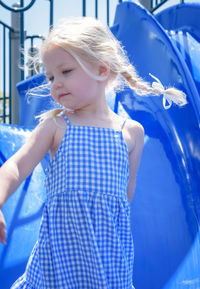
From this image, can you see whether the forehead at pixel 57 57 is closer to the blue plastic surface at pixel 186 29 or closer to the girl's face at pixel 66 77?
the girl's face at pixel 66 77

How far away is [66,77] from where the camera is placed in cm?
112

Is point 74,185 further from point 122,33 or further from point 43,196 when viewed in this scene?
point 122,33

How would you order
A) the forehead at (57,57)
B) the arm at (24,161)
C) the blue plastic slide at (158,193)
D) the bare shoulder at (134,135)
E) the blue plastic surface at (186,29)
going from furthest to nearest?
the blue plastic surface at (186,29) < the blue plastic slide at (158,193) < the bare shoulder at (134,135) < the forehead at (57,57) < the arm at (24,161)

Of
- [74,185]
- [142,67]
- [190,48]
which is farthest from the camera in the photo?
[190,48]

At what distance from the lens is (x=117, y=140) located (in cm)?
120

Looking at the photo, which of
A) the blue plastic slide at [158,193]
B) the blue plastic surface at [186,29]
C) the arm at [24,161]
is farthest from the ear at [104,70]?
the blue plastic surface at [186,29]

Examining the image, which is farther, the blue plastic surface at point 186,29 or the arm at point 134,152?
the blue plastic surface at point 186,29

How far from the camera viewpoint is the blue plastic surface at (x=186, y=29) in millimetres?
2482

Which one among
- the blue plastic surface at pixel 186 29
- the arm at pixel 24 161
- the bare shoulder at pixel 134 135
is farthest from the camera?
the blue plastic surface at pixel 186 29

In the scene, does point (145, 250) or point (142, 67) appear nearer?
point (145, 250)

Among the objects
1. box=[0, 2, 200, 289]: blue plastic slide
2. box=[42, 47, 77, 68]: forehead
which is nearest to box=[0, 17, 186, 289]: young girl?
box=[42, 47, 77, 68]: forehead

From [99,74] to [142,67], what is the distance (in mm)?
1154

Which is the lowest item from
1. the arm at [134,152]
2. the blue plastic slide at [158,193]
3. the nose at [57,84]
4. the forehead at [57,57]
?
the blue plastic slide at [158,193]

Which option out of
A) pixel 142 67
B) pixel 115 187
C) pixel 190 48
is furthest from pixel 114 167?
pixel 190 48
